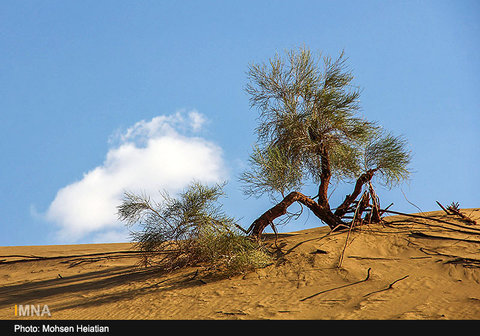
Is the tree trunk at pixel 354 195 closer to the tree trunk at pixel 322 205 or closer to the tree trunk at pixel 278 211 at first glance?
the tree trunk at pixel 322 205

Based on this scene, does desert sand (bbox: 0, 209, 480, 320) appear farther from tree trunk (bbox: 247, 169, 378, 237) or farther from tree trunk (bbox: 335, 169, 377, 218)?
tree trunk (bbox: 335, 169, 377, 218)

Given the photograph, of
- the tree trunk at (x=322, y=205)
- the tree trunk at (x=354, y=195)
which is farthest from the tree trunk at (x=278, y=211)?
the tree trunk at (x=354, y=195)

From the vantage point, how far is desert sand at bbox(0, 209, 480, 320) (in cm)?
644

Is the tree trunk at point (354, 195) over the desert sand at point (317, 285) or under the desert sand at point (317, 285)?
over

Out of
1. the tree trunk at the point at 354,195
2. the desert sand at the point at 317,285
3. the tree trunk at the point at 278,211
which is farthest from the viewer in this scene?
the tree trunk at the point at 354,195

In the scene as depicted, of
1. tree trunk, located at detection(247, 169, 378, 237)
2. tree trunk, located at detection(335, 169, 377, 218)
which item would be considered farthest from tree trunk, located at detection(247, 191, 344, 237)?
tree trunk, located at detection(335, 169, 377, 218)

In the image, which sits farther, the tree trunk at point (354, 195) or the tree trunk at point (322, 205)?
the tree trunk at point (354, 195)

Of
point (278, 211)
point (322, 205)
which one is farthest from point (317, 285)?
point (322, 205)

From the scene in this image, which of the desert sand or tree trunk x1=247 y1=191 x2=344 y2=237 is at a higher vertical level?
tree trunk x1=247 y1=191 x2=344 y2=237

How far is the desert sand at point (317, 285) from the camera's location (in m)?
6.44

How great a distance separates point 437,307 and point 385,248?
2.60m

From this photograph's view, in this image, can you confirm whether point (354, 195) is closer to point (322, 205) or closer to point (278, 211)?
point (322, 205)

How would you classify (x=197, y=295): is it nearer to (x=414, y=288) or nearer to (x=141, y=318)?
(x=141, y=318)
